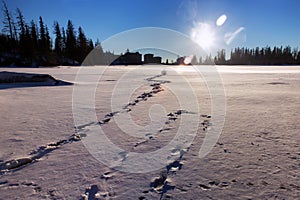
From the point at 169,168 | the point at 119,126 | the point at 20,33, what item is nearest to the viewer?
the point at 169,168

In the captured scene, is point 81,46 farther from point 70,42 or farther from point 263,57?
point 263,57

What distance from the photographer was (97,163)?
6.55 ft

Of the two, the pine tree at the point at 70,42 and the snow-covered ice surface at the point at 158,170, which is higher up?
the pine tree at the point at 70,42

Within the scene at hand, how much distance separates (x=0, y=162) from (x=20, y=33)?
37.8 meters

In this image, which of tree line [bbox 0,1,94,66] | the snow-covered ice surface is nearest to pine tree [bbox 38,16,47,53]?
tree line [bbox 0,1,94,66]

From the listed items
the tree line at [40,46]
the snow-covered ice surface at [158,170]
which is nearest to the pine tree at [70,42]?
the tree line at [40,46]

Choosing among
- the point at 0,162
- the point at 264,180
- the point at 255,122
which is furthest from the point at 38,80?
the point at 264,180

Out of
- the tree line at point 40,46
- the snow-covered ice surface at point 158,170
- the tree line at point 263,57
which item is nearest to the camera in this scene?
the snow-covered ice surface at point 158,170

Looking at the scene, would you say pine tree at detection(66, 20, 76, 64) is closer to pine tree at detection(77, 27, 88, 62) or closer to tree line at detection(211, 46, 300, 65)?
pine tree at detection(77, 27, 88, 62)

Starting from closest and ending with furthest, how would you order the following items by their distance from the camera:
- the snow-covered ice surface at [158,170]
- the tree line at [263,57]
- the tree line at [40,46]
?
the snow-covered ice surface at [158,170] → the tree line at [40,46] → the tree line at [263,57]

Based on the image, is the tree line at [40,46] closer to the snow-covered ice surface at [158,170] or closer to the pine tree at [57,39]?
the pine tree at [57,39]

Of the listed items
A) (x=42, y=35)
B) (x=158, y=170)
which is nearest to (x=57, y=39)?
(x=42, y=35)

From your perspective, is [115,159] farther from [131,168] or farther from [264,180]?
[264,180]

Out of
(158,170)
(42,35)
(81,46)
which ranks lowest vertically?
(158,170)
